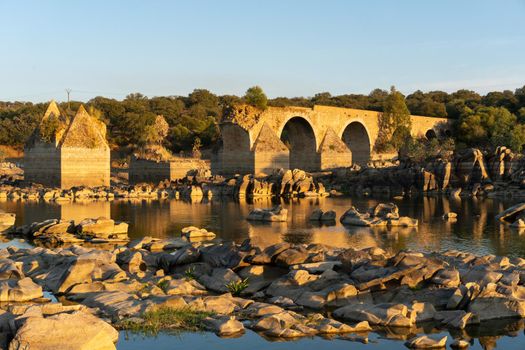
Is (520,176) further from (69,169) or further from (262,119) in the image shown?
(69,169)

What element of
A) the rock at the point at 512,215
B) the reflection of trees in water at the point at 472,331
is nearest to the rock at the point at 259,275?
the reflection of trees in water at the point at 472,331

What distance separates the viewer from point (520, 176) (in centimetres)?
5228

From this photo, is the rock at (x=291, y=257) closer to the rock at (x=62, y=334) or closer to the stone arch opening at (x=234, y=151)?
the rock at (x=62, y=334)

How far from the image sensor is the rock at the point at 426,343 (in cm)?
1138

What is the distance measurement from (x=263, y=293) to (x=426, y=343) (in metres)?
4.65

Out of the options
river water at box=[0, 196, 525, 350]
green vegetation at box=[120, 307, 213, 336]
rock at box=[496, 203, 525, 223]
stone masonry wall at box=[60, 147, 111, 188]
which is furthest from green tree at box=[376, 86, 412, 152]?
green vegetation at box=[120, 307, 213, 336]

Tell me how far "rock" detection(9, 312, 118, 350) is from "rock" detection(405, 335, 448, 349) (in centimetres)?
513

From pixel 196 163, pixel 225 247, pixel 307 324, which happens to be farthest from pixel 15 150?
pixel 307 324

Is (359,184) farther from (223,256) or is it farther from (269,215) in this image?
(223,256)

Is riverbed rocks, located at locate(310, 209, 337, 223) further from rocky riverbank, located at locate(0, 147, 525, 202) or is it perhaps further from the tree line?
the tree line

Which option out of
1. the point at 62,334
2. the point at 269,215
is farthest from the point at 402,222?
the point at 62,334

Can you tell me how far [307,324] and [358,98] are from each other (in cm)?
10458

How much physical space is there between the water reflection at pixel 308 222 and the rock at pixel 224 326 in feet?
21.9

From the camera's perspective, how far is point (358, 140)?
263ft
